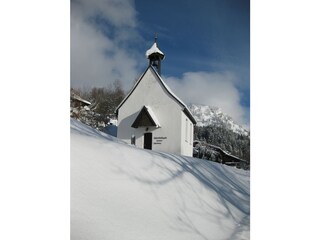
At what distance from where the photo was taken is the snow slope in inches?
66.2

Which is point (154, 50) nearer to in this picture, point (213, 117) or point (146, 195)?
point (213, 117)

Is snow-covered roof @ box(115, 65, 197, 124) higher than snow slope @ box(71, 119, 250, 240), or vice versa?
snow-covered roof @ box(115, 65, 197, 124)

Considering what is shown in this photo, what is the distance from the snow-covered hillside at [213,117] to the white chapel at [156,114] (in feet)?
0.13

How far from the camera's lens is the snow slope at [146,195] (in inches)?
66.2

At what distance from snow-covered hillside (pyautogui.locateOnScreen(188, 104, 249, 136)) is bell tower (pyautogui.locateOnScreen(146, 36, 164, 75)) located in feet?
0.93

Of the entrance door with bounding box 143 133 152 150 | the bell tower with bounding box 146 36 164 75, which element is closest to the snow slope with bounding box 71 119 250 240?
the entrance door with bounding box 143 133 152 150

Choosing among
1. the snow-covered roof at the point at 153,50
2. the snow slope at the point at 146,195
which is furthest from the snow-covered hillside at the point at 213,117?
the snow-covered roof at the point at 153,50

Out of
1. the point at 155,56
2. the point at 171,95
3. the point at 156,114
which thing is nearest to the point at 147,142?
the point at 156,114

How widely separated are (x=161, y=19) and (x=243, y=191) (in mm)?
1051

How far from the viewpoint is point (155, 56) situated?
2.05 metres

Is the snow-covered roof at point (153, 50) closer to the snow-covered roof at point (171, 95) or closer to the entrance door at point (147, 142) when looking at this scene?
the snow-covered roof at point (171, 95)

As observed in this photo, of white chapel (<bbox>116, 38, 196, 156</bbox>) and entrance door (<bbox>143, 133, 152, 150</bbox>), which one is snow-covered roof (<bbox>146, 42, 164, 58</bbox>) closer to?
white chapel (<bbox>116, 38, 196, 156</bbox>)
